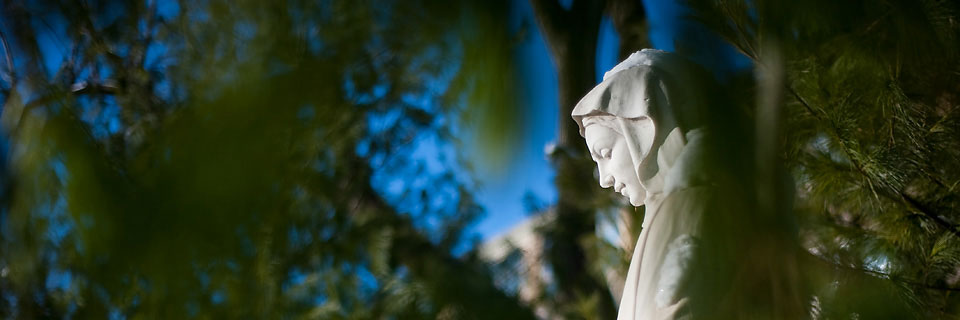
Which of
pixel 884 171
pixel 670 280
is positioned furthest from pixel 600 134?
pixel 884 171

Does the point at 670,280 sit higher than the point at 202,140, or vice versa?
the point at 670,280

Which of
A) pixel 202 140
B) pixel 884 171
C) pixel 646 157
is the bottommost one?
pixel 202 140

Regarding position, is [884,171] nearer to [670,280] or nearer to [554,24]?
[670,280]

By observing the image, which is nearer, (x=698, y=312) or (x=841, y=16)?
(x=841, y=16)

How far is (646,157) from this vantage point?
1495 mm

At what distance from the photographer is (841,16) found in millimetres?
582

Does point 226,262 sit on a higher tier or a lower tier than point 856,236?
lower

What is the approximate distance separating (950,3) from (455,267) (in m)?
2.91

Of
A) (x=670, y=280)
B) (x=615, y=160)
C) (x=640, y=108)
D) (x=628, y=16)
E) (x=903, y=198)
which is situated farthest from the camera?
(x=903, y=198)

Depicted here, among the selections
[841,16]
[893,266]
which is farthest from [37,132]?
[893,266]

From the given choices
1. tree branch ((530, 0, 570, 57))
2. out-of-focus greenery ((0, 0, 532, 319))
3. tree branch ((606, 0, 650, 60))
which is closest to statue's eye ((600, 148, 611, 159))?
tree branch ((606, 0, 650, 60))

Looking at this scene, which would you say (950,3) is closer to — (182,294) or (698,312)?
(698,312)

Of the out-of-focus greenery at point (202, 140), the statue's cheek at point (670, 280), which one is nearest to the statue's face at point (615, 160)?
the statue's cheek at point (670, 280)

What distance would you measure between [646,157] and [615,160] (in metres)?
0.08
